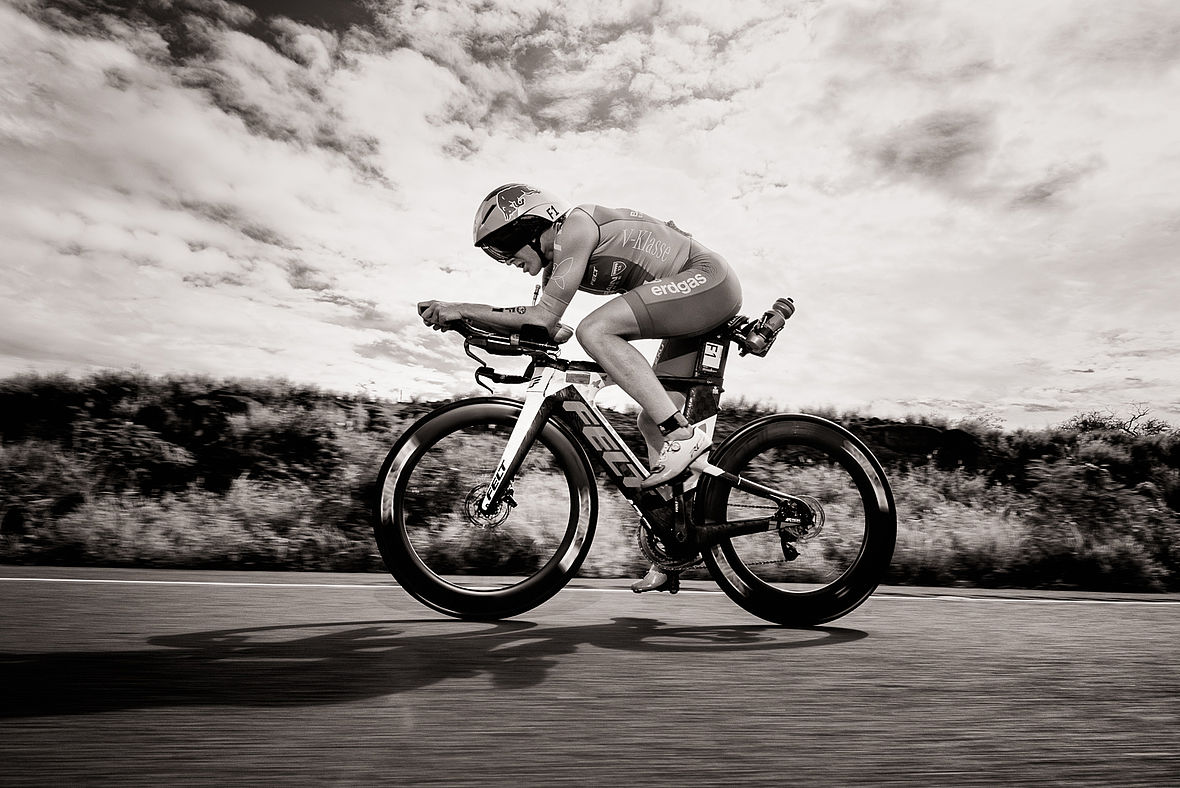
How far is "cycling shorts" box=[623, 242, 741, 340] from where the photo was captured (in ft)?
13.1

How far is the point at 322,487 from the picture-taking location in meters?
8.40

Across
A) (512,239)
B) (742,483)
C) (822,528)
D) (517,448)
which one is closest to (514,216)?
(512,239)

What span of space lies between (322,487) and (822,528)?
5.69 m

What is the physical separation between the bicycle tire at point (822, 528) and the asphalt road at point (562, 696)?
142 millimetres

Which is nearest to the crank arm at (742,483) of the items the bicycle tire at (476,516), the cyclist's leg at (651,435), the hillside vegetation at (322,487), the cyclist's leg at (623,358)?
the cyclist's leg at (623,358)

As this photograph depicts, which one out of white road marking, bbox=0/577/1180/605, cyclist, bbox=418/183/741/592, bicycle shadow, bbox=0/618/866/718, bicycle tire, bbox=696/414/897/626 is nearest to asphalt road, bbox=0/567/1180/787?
bicycle shadow, bbox=0/618/866/718

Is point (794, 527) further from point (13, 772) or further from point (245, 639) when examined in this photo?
point (13, 772)

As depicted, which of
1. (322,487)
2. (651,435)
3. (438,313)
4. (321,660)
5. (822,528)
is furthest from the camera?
(322,487)

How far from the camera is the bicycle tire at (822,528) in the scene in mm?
3932

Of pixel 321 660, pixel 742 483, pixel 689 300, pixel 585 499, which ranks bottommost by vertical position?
pixel 321 660

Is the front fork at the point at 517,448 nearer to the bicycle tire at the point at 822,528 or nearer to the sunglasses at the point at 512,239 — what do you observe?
the sunglasses at the point at 512,239

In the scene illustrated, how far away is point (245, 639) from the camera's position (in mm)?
3057

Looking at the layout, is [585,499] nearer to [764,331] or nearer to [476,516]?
[476,516]

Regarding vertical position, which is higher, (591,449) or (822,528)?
(591,449)
